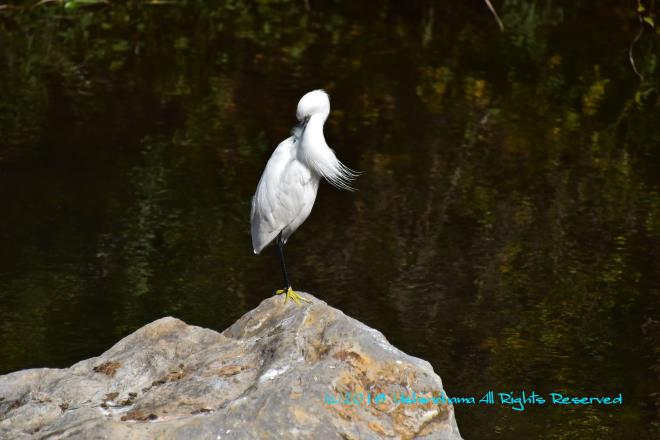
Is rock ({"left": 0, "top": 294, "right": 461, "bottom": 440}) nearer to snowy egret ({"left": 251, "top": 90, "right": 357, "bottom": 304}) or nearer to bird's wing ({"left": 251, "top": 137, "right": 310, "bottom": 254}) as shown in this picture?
snowy egret ({"left": 251, "top": 90, "right": 357, "bottom": 304})

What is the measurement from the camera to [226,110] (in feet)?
30.3

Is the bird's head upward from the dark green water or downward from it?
upward

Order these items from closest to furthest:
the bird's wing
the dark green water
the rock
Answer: the rock < the bird's wing < the dark green water

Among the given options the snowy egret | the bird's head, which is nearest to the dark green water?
the snowy egret

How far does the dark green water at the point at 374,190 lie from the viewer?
5.99 meters

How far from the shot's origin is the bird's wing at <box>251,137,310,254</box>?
507cm

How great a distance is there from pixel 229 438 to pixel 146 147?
5.29 metres

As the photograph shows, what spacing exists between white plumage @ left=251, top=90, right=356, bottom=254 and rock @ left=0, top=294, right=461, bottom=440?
107 centimetres

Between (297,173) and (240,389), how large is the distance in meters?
1.65

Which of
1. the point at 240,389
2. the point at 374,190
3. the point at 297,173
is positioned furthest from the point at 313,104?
the point at 374,190

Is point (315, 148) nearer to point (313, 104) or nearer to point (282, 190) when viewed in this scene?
point (313, 104)

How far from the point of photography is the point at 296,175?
16.6 ft

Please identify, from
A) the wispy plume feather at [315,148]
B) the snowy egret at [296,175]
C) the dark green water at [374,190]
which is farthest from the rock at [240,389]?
the dark green water at [374,190]

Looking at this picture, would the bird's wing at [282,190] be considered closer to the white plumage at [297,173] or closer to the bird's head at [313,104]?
the white plumage at [297,173]
